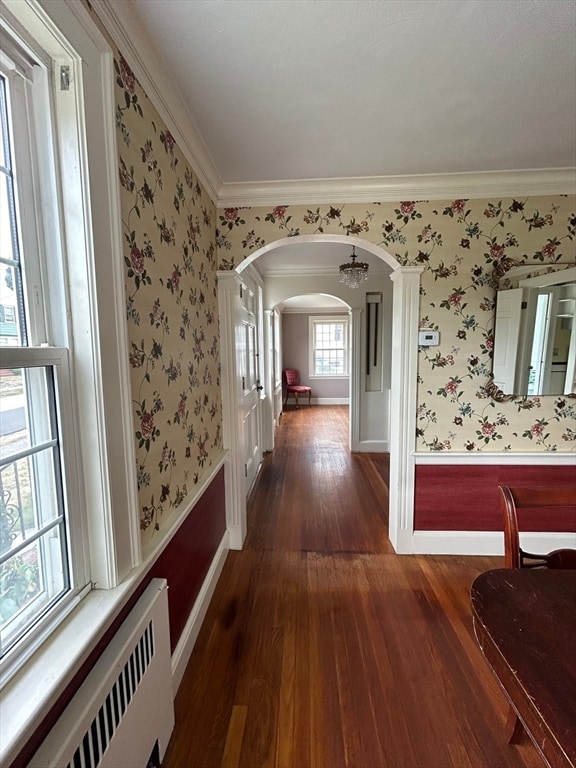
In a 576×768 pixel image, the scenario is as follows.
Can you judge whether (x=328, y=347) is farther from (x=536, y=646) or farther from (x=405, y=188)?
(x=536, y=646)

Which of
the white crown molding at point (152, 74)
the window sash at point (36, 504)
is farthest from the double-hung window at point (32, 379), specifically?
the white crown molding at point (152, 74)

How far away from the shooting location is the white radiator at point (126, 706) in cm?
72

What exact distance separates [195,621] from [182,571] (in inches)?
12.4

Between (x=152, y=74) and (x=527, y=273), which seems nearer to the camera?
(x=152, y=74)

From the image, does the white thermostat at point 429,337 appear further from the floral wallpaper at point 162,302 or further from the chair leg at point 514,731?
the chair leg at point 514,731

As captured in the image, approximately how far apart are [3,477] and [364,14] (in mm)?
1571

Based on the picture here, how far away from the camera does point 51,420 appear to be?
2.83 feet

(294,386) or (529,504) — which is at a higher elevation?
(529,504)

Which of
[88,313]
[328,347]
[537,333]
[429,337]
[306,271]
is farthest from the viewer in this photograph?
[328,347]

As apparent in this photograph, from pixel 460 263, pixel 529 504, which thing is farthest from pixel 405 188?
pixel 529 504

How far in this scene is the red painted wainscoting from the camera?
748 millimetres

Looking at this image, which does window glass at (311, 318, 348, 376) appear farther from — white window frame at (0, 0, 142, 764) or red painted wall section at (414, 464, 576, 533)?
white window frame at (0, 0, 142, 764)

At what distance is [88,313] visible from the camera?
890 mm

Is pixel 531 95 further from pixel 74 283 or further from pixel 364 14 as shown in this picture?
pixel 74 283
